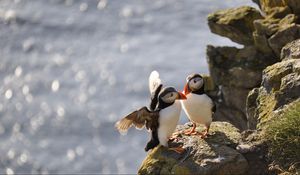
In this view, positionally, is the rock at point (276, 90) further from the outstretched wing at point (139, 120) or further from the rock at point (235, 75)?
the rock at point (235, 75)

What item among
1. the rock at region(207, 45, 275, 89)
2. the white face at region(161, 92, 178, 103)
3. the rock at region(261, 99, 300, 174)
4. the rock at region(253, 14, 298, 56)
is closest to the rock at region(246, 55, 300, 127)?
the rock at region(261, 99, 300, 174)

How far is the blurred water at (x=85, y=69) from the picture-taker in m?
43.2

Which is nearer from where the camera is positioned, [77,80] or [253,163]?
[253,163]

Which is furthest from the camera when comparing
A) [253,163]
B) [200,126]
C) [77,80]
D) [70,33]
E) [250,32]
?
[70,33]

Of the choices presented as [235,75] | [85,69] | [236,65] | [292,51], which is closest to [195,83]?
[292,51]

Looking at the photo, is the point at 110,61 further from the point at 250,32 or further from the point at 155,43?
the point at 250,32

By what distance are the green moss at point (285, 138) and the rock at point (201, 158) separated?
597 mm

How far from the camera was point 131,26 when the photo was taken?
54.0 meters

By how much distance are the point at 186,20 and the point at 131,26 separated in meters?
4.15

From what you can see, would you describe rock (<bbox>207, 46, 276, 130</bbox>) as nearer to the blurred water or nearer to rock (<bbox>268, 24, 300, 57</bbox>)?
rock (<bbox>268, 24, 300, 57</bbox>)

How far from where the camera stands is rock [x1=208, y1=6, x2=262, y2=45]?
25156mm

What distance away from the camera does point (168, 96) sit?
1471 cm

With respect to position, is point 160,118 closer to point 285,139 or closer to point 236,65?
point 285,139

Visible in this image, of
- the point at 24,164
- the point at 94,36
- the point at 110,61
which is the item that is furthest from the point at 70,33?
the point at 24,164
